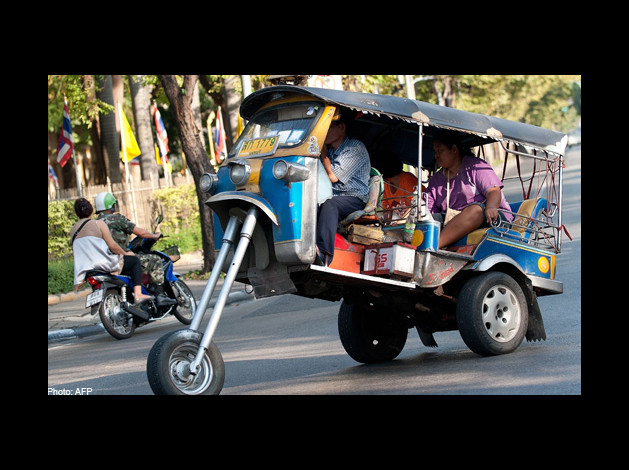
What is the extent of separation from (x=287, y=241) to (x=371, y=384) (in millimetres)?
1422

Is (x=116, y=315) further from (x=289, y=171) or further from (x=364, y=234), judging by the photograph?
(x=289, y=171)

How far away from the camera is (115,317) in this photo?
12672 millimetres

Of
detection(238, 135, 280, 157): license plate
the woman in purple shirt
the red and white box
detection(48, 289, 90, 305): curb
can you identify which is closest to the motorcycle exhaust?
the woman in purple shirt

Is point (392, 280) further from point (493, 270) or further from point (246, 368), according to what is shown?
point (246, 368)

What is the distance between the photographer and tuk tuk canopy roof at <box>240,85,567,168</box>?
23.2ft

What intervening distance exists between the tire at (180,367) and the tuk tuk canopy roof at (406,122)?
2.06m

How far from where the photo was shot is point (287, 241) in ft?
21.9

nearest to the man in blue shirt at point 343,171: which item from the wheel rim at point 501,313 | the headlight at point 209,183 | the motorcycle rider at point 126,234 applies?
the headlight at point 209,183

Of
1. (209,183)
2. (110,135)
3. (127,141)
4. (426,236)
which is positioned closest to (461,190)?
(426,236)

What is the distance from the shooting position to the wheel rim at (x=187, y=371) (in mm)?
6066

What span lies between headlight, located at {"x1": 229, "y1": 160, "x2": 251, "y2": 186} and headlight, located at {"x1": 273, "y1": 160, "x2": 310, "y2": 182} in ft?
0.91

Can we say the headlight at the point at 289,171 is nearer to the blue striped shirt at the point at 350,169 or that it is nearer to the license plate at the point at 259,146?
the license plate at the point at 259,146

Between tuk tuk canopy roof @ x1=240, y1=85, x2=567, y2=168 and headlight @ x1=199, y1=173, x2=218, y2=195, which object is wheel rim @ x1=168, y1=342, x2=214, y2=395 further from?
tuk tuk canopy roof @ x1=240, y1=85, x2=567, y2=168
